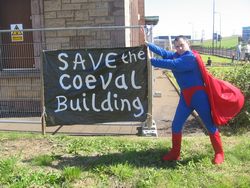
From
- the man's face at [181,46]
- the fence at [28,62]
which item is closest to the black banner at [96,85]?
the fence at [28,62]

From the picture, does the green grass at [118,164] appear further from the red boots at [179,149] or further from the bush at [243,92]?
the bush at [243,92]

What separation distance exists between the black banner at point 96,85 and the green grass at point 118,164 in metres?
0.48

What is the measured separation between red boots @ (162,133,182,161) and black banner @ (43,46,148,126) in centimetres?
152

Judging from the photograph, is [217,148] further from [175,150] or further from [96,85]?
[96,85]

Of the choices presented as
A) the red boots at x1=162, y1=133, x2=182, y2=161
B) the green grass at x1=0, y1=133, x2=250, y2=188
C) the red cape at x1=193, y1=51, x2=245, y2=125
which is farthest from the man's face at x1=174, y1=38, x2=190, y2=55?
the green grass at x1=0, y1=133, x2=250, y2=188

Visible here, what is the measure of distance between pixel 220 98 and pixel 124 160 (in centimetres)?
163

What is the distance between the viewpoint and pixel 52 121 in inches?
275

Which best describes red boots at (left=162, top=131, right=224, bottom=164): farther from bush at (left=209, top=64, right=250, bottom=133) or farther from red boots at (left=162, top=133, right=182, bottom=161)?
bush at (left=209, top=64, right=250, bottom=133)

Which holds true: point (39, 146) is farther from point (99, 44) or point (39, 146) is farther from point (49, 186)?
point (99, 44)

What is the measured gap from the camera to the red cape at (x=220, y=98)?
503cm

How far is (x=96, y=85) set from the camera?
683 centimetres

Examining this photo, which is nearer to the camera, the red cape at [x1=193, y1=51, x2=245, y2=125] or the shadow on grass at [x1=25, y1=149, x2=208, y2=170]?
the red cape at [x1=193, y1=51, x2=245, y2=125]

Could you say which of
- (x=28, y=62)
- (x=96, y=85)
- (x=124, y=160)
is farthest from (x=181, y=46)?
(x=28, y=62)

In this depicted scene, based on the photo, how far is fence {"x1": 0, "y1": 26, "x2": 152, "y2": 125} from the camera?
829 cm
